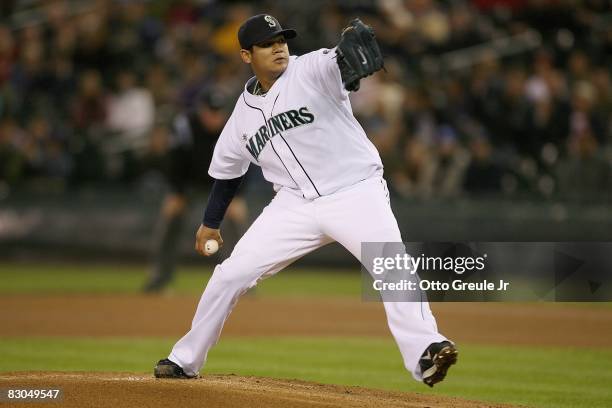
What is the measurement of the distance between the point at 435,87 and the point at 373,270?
11.3 m

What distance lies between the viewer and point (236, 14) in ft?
60.4

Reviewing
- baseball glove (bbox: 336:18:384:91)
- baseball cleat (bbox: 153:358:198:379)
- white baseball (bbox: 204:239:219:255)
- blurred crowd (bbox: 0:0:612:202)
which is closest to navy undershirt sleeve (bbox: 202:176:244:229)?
white baseball (bbox: 204:239:219:255)

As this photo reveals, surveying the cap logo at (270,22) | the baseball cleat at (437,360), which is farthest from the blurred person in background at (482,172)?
the baseball cleat at (437,360)

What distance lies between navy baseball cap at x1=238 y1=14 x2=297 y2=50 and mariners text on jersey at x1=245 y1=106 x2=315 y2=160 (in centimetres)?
47

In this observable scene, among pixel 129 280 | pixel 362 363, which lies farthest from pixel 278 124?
pixel 129 280

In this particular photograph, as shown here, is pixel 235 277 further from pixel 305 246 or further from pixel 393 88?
pixel 393 88

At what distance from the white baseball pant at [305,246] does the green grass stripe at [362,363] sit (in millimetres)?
1560

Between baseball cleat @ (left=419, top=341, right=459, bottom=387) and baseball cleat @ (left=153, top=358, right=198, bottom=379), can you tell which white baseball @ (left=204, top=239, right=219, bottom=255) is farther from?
baseball cleat @ (left=419, top=341, right=459, bottom=387)

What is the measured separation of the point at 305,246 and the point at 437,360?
1.11m

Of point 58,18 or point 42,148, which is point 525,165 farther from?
point 58,18

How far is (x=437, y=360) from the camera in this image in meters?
5.59

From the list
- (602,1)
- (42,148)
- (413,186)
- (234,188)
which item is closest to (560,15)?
(602,1)

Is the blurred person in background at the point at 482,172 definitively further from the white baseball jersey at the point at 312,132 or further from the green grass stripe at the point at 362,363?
the white baseball jersey at the point at 312,132

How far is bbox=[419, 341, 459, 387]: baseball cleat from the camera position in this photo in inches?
219
